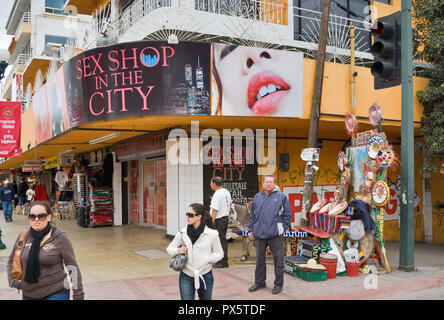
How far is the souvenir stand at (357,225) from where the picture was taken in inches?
305

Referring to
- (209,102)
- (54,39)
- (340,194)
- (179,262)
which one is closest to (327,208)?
(340,194)

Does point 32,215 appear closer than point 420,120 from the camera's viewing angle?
Yes

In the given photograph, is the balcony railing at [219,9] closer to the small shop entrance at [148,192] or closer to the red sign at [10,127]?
the small shop entrance at [148,192]

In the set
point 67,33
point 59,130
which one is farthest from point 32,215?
point 67,33

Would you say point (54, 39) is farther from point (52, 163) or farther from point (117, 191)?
point (117, 191)

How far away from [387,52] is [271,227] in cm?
377

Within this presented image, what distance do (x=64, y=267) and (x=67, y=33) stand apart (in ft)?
88.1

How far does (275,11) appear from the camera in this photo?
13.0 metres

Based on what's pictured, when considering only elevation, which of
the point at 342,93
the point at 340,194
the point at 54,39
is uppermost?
the point at 54,39

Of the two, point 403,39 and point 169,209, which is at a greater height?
point 403,39

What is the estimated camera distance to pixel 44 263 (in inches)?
148

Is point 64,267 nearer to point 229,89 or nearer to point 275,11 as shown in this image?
point 229,89

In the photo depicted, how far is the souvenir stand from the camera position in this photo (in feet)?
25.4

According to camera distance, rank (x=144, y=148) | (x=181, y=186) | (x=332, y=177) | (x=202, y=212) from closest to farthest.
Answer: (x=202, y=212), (x=181, y=186), (x=144, y=148), (x=332, y=177)
